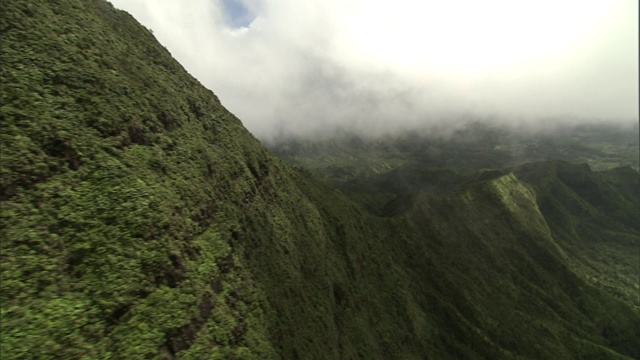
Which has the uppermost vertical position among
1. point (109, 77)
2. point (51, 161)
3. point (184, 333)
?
point (109, 77)

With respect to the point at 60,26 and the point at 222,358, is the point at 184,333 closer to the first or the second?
the point at 222,358

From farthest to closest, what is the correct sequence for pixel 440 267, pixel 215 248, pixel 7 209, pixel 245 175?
pixel 440 267, pixel 245 175, pixel 215 248, pixel 7 209

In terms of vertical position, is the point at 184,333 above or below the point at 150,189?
below

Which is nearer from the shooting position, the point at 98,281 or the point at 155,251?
the point at 98,281

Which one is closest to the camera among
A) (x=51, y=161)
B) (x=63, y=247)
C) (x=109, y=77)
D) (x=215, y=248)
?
(x=63, y=247)

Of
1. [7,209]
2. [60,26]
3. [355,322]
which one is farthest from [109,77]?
[355,322]

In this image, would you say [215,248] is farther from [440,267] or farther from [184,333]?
[440,267]

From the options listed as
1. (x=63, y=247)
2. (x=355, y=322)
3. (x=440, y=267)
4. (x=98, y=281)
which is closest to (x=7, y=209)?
(x=63, y=247)
